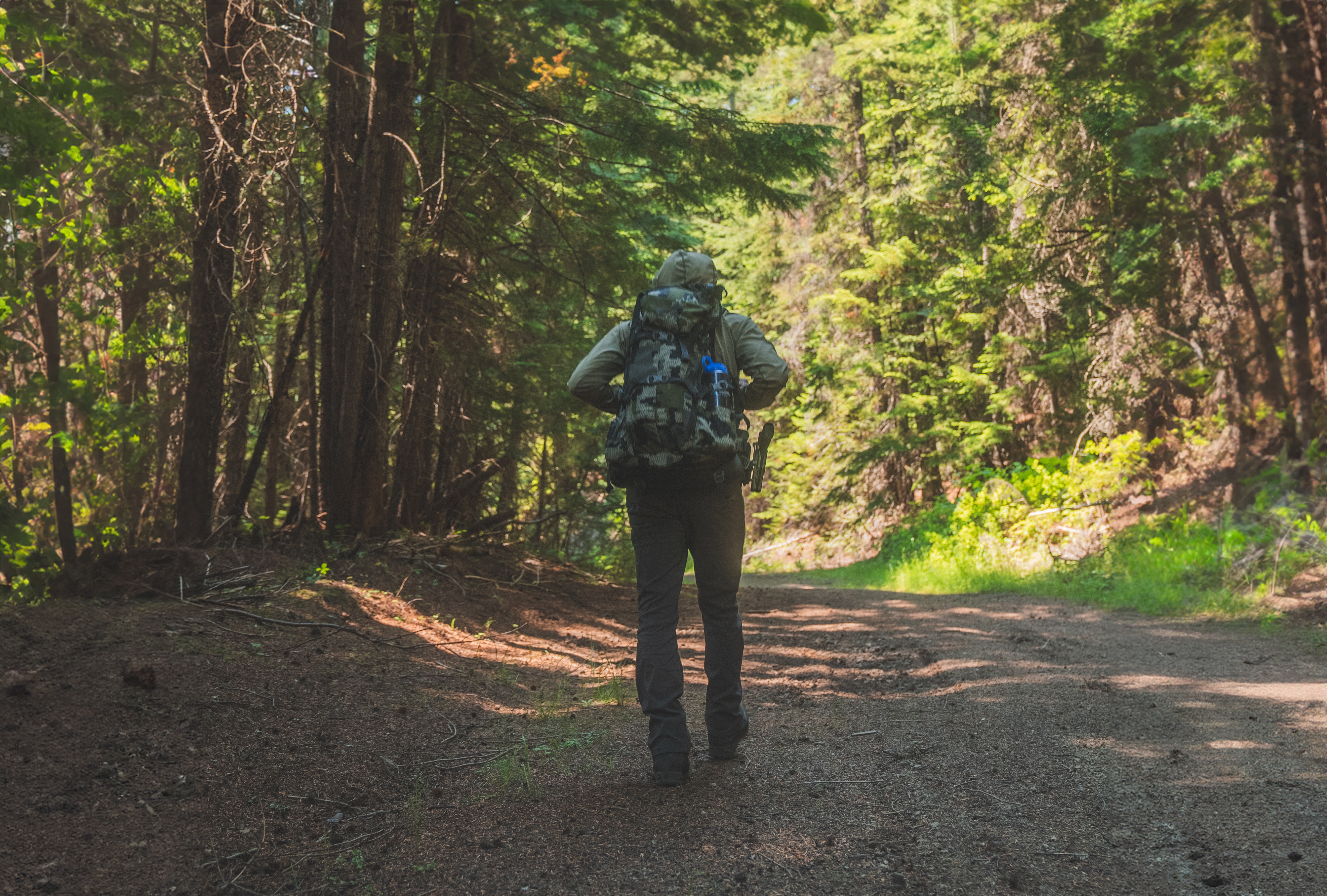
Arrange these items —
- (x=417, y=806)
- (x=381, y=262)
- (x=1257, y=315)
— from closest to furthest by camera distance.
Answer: (x=417, y=806) → (x=381, y=262) → (x=1257, y=315)

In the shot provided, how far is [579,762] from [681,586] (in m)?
0.97

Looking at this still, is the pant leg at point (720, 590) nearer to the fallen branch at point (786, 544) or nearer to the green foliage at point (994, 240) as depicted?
the green foliage at point (994, 240)

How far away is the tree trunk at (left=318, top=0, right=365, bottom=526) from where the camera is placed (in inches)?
316

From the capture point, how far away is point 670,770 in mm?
3670

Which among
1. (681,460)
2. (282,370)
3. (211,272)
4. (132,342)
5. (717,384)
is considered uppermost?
(132,342)

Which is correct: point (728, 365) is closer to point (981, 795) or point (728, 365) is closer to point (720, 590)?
point (720, 590)

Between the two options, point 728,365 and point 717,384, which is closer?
point 717,384

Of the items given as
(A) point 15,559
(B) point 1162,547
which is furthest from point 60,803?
(B) point 1162,547

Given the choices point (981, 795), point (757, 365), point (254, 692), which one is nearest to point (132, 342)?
point (254, 692)

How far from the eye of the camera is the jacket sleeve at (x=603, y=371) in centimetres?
404

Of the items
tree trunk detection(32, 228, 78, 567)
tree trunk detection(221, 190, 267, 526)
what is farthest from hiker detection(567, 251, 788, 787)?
tree trunk detection(32, 228, 78, 567)

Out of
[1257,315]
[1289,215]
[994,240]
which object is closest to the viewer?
[1289,215]

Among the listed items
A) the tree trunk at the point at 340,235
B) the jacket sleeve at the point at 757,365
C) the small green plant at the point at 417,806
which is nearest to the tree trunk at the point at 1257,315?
the jacket sleeve at the point at 757,365

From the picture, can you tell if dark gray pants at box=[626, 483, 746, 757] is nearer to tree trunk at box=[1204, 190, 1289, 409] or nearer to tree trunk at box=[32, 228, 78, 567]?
tree trunk at box=[32, 228, 78, 567]
